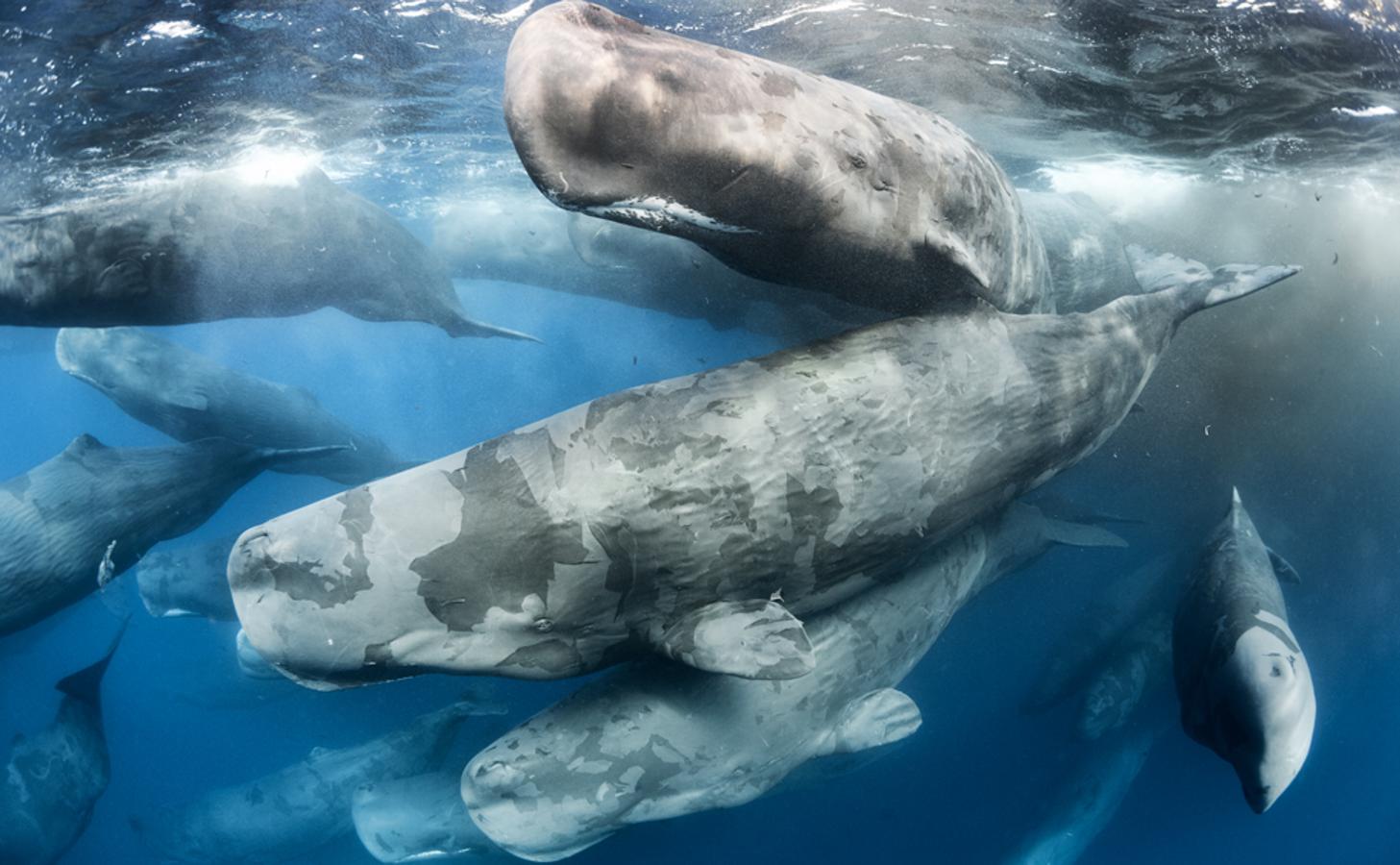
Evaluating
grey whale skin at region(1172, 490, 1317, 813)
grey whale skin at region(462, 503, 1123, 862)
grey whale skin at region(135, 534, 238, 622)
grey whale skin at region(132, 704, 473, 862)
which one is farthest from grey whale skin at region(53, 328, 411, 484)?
grey whale skin at region(1172, 490, 1317, 813)

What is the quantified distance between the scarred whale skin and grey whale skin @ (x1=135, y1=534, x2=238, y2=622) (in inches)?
400

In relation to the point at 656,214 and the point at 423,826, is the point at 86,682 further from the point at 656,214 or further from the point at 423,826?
the point at 656,214

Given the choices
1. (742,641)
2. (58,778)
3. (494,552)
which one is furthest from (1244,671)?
(58,778)

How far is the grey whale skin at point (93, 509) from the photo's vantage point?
9.36 m

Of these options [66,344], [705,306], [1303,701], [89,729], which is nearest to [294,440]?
[66,344]

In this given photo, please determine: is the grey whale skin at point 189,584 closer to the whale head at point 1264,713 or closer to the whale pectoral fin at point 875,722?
the whale pectoral fin at point 875,722

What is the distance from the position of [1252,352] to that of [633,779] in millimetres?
10953

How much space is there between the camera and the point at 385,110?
1272cm

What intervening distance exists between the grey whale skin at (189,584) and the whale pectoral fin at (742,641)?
31.2ft

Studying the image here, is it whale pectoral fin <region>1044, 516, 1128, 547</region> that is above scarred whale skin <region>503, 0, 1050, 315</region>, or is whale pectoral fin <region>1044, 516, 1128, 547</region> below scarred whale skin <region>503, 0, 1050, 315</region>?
below

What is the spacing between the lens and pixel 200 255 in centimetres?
795

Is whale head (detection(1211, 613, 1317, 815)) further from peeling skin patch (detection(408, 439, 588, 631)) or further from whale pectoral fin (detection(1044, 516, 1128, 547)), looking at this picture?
peeling skin patch (detection(408, 439, 588, 631))

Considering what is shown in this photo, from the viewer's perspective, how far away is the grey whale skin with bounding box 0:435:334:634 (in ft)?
30.7

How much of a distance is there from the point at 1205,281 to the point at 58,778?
15.5 meters
